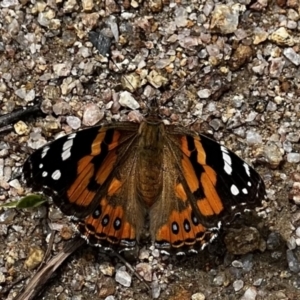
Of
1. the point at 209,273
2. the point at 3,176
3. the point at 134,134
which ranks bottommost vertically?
the point at 209,273

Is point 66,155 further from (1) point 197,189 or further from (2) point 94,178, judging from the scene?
(1) point 197,189

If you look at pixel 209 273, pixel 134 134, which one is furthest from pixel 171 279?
pixel 134 134

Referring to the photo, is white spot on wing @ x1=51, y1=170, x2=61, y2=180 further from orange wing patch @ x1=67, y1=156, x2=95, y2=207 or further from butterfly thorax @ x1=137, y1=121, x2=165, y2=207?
butterfly thorax @ x1=137, y1=121, x2=165, y2=207

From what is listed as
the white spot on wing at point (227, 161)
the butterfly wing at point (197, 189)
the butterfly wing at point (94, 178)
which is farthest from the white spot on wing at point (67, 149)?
the white spot on wing at point (227, 161)

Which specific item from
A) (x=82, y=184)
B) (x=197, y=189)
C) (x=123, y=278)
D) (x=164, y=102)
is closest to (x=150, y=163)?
(x=197, y=189)

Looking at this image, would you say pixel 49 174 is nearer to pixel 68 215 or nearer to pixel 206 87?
pixel 68 215
